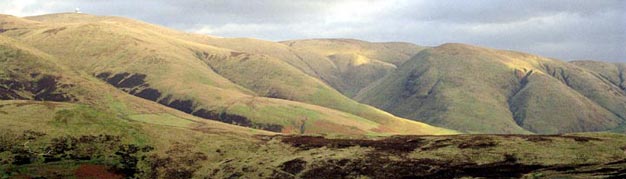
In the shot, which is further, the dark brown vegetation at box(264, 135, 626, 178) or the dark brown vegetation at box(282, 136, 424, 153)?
the dark brown vegetation at box(282, 136, 424, 153)

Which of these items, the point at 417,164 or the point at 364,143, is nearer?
the point at 417,164

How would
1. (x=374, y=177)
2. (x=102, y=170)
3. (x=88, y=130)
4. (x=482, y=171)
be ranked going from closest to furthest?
(x=482, y=171) → (x=374, y=177) → (x=102, y=170) → (x=88, y=130)

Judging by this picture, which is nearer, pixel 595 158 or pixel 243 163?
pixel 595 158

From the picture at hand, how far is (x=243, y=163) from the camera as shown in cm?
12812

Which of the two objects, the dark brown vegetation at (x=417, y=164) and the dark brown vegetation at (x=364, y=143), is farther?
the dark brown vegetation at (x=364, y=143)

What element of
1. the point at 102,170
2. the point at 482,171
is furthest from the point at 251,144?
the point at 482,171

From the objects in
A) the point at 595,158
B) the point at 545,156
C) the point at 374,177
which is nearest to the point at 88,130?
the point at 374,177

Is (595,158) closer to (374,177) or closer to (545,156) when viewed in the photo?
(545,156)

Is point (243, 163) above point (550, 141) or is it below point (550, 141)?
below

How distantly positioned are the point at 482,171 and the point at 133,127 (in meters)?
89.2

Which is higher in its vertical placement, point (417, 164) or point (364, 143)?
point (364, 143)

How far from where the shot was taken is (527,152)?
116 meters

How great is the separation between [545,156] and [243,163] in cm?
6314

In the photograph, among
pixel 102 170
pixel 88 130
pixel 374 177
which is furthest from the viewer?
pixel 88 130
